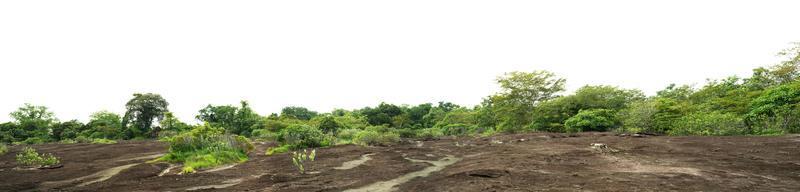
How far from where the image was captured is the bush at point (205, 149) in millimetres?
17406

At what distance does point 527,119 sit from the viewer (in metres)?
36.2

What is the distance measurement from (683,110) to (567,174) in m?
19.0

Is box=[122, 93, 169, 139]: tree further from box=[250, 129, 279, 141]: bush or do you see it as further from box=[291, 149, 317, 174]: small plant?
box=[291, 149, 317, 174]: small plant

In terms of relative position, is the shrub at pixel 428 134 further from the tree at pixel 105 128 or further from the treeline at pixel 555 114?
the tree at pixel 105 128

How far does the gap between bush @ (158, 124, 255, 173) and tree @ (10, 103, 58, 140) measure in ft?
182

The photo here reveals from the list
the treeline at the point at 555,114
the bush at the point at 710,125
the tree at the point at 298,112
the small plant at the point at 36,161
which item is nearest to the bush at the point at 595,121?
the treeline at the point at 555,114

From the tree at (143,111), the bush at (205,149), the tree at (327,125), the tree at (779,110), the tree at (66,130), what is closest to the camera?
the bush at (205,149)

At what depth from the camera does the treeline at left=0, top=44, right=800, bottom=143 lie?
19.5 m

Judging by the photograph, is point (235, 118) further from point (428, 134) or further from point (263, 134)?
point (428, 134)

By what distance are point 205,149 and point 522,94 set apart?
2730cm

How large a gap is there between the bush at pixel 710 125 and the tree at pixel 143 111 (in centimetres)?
6372

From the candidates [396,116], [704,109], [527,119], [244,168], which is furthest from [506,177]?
[396,116]

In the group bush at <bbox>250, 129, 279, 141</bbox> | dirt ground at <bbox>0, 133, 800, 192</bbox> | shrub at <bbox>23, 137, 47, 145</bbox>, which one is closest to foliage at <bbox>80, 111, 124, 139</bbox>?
shrub at <bbox>23, 137, 47, 145</bbox>

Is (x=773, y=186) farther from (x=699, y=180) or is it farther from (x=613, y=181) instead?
(x=613, y=181)
